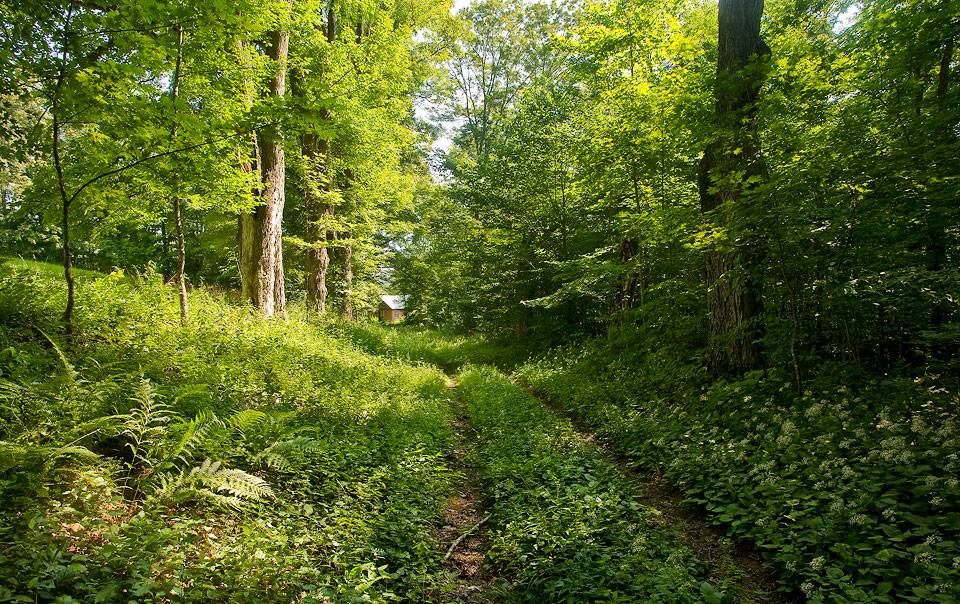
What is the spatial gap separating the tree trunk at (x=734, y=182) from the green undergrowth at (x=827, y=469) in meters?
0.76

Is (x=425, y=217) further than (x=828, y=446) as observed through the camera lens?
Yes

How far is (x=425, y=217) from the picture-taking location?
1032 inches

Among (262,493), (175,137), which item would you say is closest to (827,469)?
(262,493)

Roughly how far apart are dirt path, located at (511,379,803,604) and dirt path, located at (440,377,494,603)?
1888mm

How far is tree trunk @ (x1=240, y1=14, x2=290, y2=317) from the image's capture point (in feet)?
31.1

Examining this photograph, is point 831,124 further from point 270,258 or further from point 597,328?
point 270,258

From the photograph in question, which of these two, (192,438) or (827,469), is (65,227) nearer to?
(192,438)

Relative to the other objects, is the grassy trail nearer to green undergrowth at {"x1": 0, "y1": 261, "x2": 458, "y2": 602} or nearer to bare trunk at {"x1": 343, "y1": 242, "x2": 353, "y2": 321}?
green undergrowth at {"x1": 0, "y1": 261, "x2": 458, "y2": 602}

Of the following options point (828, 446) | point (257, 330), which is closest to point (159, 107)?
point (257, 330)

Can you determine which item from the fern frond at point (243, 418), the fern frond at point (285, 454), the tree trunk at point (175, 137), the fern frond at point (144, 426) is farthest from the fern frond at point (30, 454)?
the tree trunk at point (175, 137)

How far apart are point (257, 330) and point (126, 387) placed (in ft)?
12.7

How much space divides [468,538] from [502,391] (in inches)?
269

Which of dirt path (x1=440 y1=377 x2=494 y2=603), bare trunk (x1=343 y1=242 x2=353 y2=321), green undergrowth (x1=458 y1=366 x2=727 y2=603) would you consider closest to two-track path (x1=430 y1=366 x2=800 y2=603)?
dirt path (x1=440 y1=377 x2=494 y2=603)

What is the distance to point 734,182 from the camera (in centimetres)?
641
